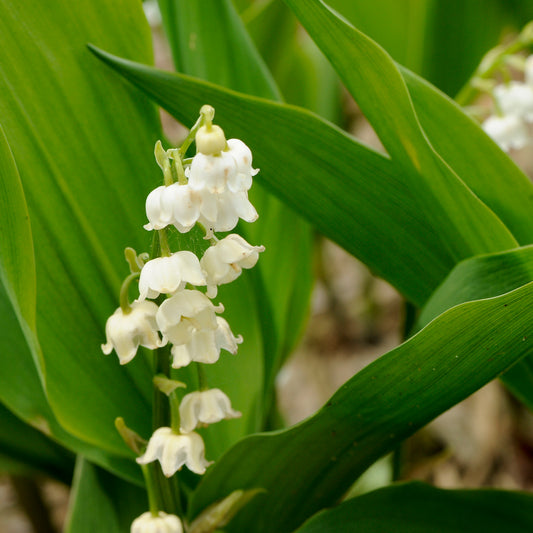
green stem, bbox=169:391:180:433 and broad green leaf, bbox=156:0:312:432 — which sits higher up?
broad green leaf, bbox=156:0:312:432

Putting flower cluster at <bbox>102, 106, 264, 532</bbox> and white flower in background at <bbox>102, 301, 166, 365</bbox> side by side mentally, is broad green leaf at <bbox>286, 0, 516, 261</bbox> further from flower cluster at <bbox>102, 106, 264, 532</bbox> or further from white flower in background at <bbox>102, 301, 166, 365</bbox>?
white flower in background at <bbox>102, 301, 166, 365</bbox>

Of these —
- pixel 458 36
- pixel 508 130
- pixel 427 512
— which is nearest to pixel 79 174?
pixel 427 512

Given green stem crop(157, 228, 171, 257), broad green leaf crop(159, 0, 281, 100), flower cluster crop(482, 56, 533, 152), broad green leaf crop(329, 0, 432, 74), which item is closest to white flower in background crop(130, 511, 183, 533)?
green stem crop(157, 228, 171, 257)

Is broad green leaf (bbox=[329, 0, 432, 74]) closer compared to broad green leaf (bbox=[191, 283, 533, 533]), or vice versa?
broad green leaf (bbox=[191, 283, 533, 533])

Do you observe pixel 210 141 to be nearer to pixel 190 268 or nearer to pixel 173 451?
pixel 190 268

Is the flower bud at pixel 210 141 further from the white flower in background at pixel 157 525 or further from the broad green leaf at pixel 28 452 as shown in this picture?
the broad green leaf at pixel 28 452

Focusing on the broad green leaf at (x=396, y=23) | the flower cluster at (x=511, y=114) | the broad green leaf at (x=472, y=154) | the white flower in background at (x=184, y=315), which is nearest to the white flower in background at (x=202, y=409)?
the white flower in background at (x=184, y=315)
